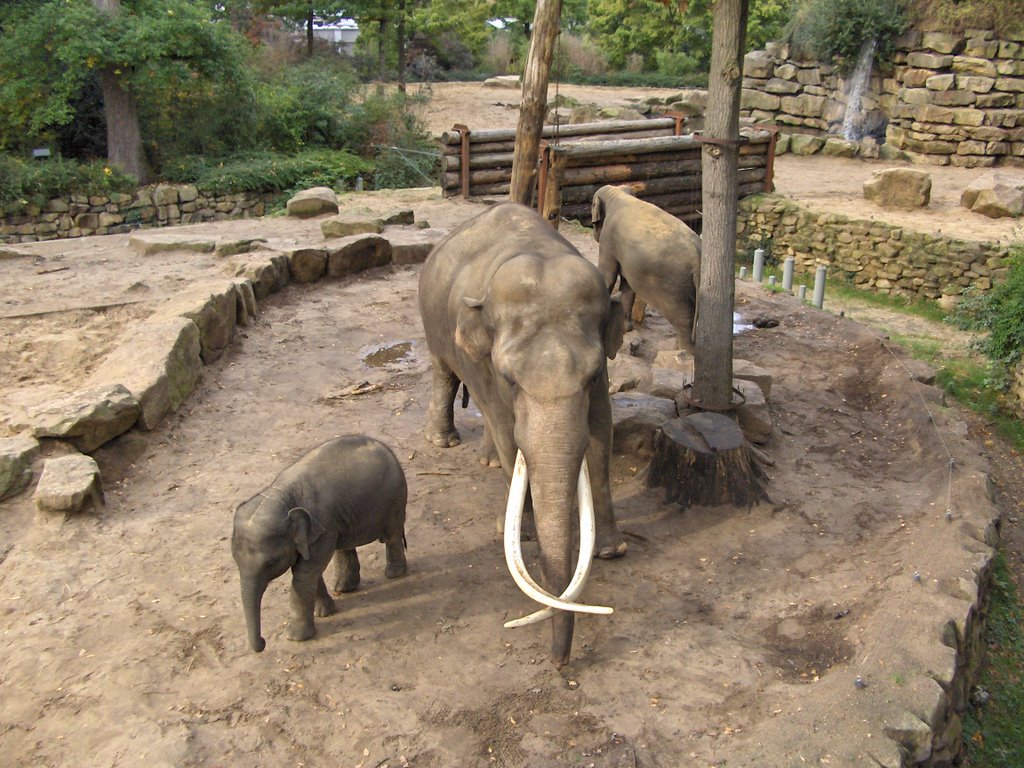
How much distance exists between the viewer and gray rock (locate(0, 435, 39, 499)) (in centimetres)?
648

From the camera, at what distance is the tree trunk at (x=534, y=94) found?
10684 millimetres

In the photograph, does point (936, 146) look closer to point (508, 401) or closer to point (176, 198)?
point (176, 198)

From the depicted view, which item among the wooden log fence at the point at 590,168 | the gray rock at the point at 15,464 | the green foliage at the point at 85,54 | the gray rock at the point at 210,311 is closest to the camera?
the gray rock at the point at 15,464

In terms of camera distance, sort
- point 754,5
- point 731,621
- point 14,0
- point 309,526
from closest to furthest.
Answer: point 309,526
point 731,621
point 14,0
point 754,5

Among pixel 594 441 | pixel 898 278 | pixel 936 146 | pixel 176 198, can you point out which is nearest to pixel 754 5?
pixel 936 146

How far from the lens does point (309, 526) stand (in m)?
4.78

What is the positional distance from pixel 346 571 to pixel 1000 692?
428 centimetres

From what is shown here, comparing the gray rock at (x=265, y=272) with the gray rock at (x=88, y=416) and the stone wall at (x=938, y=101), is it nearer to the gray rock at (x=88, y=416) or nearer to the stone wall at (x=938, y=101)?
the gray rock at (x=88, y=416)

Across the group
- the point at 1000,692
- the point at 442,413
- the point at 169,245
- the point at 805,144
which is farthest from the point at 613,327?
the point at 805,144

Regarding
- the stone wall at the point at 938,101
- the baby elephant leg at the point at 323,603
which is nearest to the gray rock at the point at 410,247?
the baby elephant leg at the point at 323,603

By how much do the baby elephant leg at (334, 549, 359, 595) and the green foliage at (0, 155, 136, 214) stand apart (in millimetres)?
17958

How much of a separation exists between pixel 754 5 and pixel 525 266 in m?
31.8

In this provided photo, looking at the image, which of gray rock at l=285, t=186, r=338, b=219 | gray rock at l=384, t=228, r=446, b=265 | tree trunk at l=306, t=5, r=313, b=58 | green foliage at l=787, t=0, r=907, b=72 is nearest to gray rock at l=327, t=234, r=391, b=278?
gray rock at l=384, t=228, r=446, b=265

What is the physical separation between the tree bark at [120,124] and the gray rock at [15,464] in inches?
668
